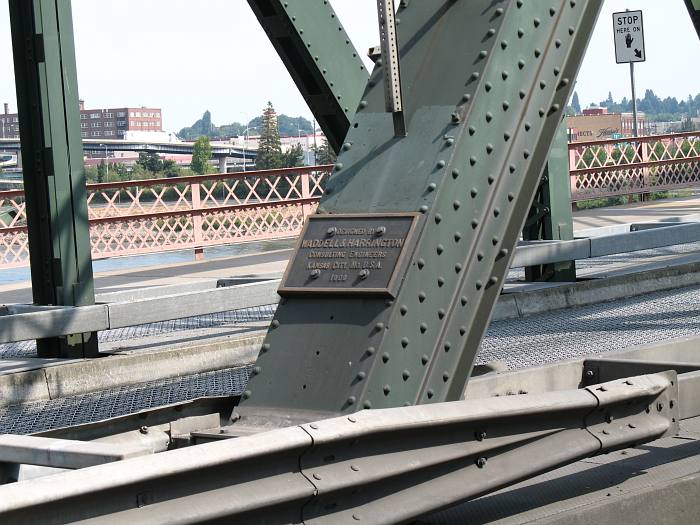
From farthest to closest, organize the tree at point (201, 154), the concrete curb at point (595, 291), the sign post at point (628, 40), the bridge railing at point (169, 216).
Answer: the tree at point (201, 154)
the sign post at point (628, 40)
the bridge railing at point (169, 216)
the concrete curb at point (595, 291)

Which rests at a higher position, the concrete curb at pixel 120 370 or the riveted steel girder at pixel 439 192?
the riveted steel girder at pixel 439 192

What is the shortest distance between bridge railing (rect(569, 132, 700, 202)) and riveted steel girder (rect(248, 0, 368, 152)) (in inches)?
902

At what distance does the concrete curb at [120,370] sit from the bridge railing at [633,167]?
21178 mm

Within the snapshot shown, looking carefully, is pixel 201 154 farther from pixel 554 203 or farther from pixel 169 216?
pixel 554 203

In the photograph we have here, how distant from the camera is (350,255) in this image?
4.67 m

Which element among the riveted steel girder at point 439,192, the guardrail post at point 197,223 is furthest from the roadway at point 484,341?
the guardrail post at point 197,223

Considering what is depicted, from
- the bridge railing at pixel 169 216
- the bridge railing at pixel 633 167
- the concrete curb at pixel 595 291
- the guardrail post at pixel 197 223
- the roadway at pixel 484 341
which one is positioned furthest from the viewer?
the bridge railing at pixel 633 167

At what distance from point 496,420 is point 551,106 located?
1321 millimetres

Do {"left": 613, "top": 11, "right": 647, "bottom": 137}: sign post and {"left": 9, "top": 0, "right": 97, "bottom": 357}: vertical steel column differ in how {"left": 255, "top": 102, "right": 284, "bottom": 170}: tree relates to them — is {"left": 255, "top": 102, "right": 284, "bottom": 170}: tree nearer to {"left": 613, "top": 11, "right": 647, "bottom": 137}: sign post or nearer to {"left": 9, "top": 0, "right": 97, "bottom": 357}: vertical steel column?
{"left": 613, "top": 11, "right": 647, "bottom": 137}: sign post

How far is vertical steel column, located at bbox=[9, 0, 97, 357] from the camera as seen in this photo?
376 inches

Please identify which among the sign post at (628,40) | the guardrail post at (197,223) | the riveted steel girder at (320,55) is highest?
the sign post at (628,40)

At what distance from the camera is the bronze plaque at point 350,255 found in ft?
14.7

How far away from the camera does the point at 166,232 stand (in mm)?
23953

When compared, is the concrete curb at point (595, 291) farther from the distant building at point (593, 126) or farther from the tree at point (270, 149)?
the distant building at point (593, 126)
